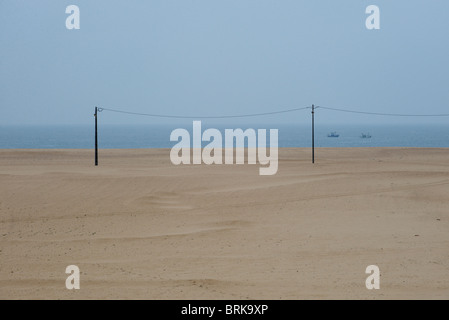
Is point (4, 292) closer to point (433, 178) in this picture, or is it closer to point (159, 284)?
point (159, 284)

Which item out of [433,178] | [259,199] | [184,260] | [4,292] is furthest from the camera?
[433,178]

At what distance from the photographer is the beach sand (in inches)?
420

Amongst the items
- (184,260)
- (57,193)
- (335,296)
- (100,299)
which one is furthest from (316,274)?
(57,193)

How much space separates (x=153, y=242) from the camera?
1503 centimetres

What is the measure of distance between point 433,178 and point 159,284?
23.2 meters

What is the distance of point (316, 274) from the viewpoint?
455 inches

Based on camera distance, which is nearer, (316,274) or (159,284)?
(159,284)

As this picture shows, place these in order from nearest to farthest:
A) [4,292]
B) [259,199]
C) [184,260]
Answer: [4,292] → [184,260] → [259,199]

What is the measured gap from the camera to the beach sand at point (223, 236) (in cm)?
1067

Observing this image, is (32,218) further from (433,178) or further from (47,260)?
(433,178)

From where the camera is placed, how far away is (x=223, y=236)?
15.8m
